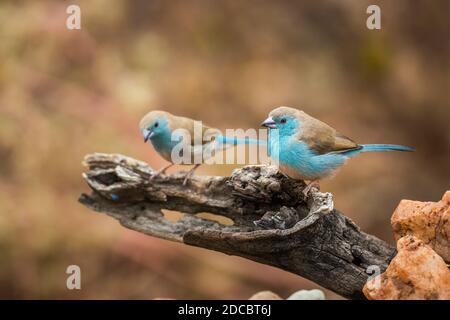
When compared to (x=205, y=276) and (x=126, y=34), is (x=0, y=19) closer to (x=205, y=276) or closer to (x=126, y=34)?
(x=126, y=34)

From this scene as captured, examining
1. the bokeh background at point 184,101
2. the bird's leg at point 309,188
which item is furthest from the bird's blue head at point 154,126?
the bokeh background at point 184,101

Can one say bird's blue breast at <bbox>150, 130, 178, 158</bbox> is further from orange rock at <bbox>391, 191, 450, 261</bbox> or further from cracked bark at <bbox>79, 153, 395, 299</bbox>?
orange rock at <bbox>391, 191, 450, 261</bbox>

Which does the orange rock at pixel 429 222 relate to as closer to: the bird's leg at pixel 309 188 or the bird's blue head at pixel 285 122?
the bird's leg at pixel 309 188

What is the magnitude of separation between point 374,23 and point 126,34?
2.66 m

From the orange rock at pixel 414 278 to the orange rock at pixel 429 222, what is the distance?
0.96ft

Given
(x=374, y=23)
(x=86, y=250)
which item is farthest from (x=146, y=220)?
(x=374, y=23)

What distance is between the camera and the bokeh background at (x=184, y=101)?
584 cm

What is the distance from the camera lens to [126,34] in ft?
23.5

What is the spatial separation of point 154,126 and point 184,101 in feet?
10.0

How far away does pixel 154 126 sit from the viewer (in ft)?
13.2

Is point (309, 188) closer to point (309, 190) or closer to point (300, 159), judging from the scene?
point (309, 190)

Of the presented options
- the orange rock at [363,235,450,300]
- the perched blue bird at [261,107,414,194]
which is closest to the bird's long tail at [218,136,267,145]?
the perched blue bird at [261,107,414,194]

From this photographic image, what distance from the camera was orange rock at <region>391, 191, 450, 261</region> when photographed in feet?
9.56

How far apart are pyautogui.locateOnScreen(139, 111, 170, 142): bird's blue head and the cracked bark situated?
0.71 feet
